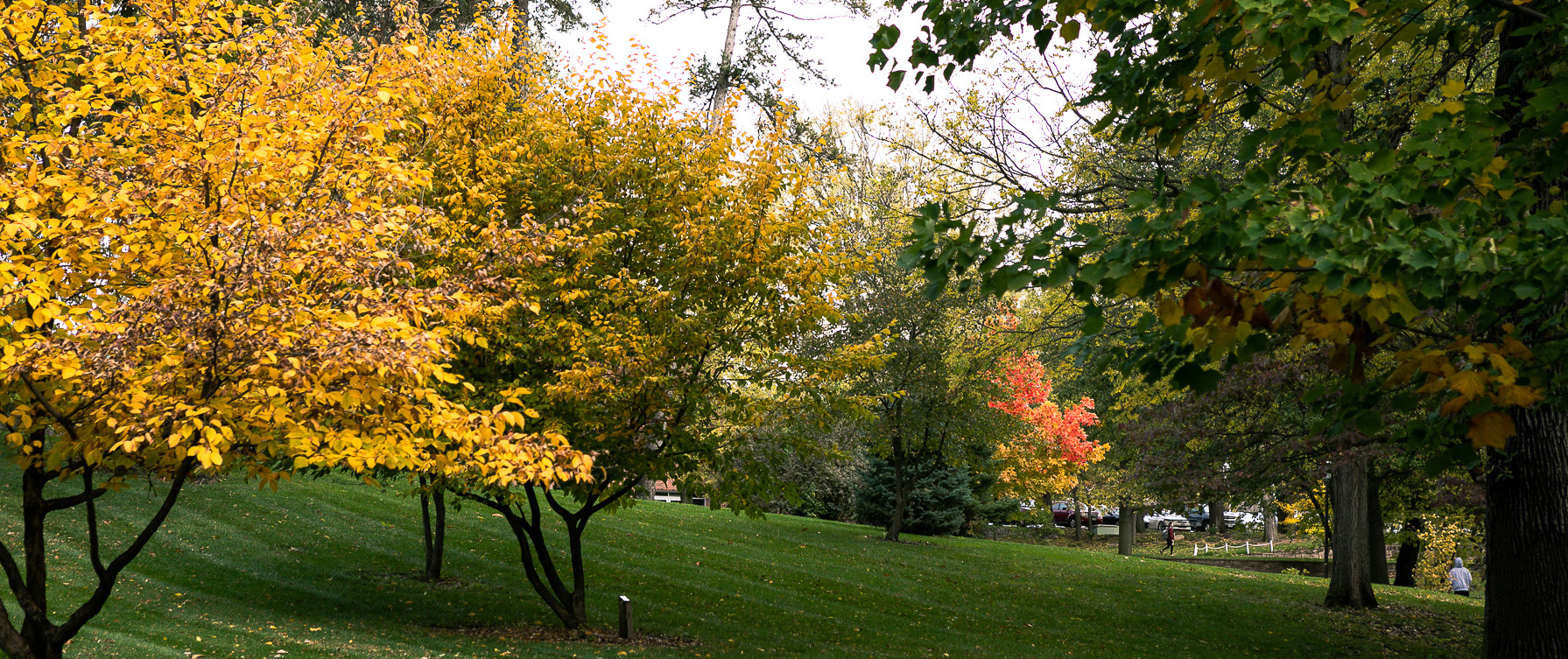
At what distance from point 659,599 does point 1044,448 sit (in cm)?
1811

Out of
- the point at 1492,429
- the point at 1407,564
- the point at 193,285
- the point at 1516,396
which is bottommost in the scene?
the point at 1407,564

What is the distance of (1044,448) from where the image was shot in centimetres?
2958

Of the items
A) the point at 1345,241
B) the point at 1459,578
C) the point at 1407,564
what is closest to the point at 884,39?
the point at 1345,241

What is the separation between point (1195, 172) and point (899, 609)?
8.29 m

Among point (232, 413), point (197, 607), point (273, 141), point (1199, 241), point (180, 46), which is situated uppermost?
point (180, 46)

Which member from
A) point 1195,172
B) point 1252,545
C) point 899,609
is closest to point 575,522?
point 899,609

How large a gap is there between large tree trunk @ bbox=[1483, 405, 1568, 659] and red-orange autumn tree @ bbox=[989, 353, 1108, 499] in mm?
20459

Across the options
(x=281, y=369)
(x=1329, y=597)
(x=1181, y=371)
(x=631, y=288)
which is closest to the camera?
(x=1181, y=371)

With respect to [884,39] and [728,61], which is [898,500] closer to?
[728,61]

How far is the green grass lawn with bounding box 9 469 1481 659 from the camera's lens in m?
10.5

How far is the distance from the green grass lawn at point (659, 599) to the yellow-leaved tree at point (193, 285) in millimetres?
4331

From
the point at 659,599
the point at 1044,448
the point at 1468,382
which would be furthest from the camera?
A: the point at 1044,448

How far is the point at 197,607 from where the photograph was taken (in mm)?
10969

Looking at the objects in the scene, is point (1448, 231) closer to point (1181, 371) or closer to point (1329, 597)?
point (1181, 371)
